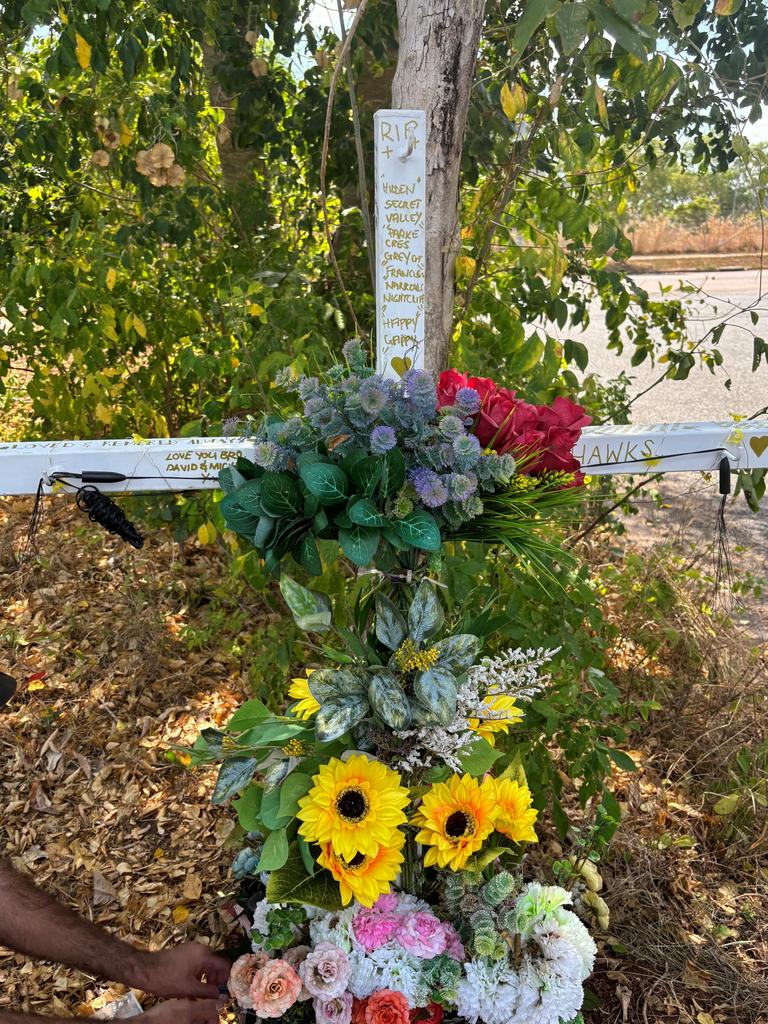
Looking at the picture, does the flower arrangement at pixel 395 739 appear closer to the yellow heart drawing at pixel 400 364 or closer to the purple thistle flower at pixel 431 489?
the purple thistle flower at pixel 431 489

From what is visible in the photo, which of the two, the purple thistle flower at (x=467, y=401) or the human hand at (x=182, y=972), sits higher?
the purple thistle flower at (x=467, y=401)

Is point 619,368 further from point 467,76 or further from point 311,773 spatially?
point 311,773

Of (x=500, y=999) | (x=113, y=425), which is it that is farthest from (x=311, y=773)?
(x=113, y=425)

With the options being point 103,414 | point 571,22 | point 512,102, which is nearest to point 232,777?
point 571,22

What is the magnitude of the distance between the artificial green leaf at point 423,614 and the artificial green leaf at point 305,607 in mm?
119

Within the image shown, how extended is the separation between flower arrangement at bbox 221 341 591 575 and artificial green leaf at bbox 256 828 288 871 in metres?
0.35

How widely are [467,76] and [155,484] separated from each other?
2.89ft

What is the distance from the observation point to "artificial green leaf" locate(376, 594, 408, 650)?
106cm

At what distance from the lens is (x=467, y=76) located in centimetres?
137

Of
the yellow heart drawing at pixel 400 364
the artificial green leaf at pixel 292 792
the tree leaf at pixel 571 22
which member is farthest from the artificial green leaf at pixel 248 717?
the tree leaf at pixel 571 22

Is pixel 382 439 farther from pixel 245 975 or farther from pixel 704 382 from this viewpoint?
pixel 704 382

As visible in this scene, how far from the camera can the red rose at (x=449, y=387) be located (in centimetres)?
107

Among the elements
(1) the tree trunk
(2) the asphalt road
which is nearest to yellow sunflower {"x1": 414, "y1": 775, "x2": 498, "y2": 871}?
(1) the tree trunk

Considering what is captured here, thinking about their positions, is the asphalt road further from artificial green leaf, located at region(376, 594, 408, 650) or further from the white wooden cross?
artificial green leaf, located at region(376, 594, 408, 650)
